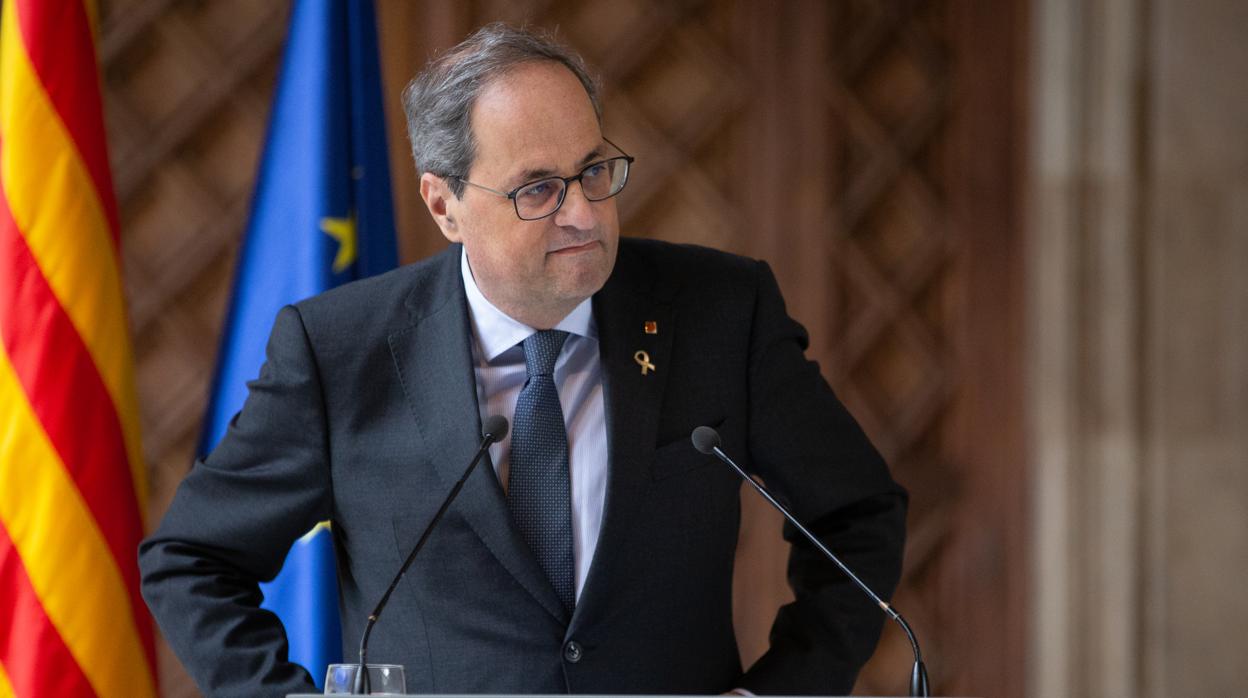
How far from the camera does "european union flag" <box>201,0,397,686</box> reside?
2.50 metres

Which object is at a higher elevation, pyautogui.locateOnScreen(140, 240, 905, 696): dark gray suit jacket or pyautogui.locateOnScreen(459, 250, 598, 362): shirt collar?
pyautogui.locateOnScreen(459, 250, 598, 362): shirt collar

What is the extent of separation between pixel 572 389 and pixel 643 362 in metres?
0.11

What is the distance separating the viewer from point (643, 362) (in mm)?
1758

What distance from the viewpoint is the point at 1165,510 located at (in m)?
3.41

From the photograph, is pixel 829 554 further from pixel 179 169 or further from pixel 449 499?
pixel 179 169

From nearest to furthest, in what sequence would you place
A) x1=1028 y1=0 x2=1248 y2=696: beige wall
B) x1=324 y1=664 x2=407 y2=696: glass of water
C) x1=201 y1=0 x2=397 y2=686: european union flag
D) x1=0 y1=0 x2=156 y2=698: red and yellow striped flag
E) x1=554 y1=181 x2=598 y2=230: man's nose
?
x1=324 y1=664 x2=407 y2=696: glass of water
x1=554 y1=181 x2=598 y2=230: man's nose
x1=0 y1=0 x2=156 y2=698: red and yellow striped flag
x1=201 y1=0 x2=397 y2=686: european union flag
x1=1028 y1=0 x2=1248 y2=696: beige wall

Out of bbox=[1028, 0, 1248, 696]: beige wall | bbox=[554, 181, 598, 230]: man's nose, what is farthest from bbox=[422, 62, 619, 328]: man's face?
bbox=[1028, 0, 1248, 696]: beige wall

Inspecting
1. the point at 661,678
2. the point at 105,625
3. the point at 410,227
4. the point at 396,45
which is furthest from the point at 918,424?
the point at 105,625

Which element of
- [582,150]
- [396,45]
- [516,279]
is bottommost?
[516,279]

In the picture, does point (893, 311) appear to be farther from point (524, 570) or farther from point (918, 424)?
point (524, 570)

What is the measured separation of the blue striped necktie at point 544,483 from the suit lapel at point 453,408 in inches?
1.2

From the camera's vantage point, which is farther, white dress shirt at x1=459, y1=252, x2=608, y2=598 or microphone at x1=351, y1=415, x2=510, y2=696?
white dress shirt at x1=459, y1=252, x2=608, y2=598

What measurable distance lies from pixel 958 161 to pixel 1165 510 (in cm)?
106

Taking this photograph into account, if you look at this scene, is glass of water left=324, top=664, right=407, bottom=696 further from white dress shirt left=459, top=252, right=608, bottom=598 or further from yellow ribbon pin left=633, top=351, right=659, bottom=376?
yellow ribbon pin left=633, top=351, right=659, bottom=376
